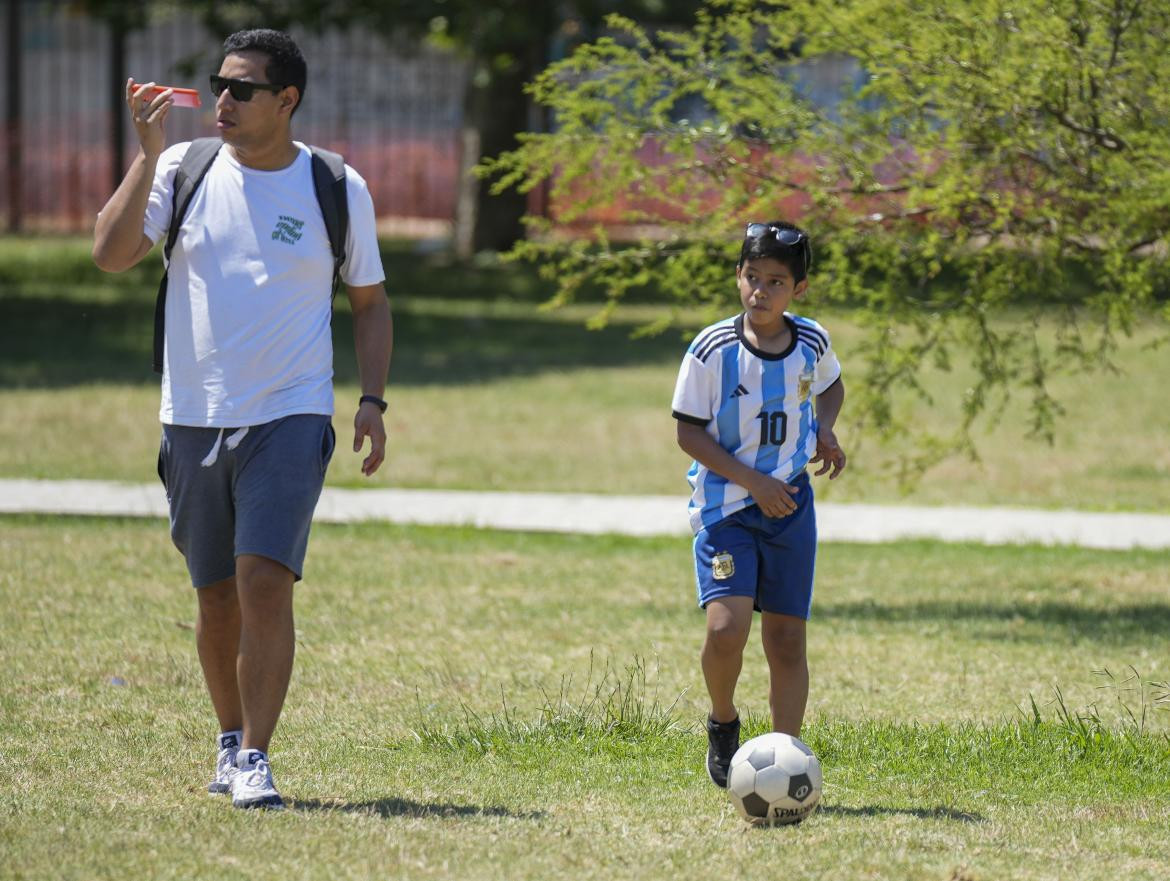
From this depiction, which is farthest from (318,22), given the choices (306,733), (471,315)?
(306,733)

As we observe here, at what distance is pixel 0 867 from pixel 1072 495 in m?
9.58

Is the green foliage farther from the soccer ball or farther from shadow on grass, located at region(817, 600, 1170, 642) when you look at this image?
the soccer ball

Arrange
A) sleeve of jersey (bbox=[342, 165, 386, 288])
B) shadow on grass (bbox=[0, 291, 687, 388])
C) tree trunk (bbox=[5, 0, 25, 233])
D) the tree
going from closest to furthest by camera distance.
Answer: sleeve of jersey (bbox=[342, 165, 386, 288])
shadow on grass (bbox=[0, 291, 687, 388])
the tree
tree trunk (bbox=[5, 0, 25, 233])


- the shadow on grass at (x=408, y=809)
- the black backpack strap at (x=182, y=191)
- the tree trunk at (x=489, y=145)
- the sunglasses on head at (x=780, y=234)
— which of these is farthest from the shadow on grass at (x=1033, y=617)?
the tree trunk at (x=489, y=145)

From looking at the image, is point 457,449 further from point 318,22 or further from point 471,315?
point 318,22

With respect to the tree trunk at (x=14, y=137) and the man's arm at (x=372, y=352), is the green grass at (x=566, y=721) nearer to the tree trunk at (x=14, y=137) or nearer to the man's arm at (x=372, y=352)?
the man's arm at (x=372, y=352)

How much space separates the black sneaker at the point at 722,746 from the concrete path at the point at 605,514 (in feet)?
18.5

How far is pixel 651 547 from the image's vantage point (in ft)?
35.2

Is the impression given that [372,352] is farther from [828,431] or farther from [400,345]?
[400,345]

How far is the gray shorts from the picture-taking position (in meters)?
5.02

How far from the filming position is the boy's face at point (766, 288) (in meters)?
5.27

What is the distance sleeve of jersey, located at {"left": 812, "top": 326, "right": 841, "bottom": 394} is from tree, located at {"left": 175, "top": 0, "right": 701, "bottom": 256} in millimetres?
18565

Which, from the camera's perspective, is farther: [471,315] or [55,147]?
[55,147]

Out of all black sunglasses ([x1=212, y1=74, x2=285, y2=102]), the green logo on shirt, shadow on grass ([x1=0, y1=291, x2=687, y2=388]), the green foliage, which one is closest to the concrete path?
the green foliage
